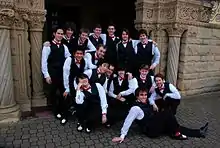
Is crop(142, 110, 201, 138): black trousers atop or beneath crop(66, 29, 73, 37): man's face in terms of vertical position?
beneath

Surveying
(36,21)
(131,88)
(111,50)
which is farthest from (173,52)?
(36,21)

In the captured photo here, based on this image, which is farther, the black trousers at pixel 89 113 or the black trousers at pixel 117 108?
the black trousers at pixel 117 108

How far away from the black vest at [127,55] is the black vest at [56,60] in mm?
1106

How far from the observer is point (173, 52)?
18.9 feet

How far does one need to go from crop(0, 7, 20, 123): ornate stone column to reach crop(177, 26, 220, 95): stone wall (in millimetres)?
4081

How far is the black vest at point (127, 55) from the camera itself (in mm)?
4543

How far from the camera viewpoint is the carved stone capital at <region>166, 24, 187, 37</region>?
18.3 feet

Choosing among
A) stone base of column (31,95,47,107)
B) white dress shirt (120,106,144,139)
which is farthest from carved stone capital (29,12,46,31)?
white dress shirt (120,106,144,139)

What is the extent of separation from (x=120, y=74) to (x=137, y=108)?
75cm

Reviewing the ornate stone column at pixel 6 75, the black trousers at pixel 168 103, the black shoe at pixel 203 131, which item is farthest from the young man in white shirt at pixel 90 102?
the black shoe at pixel 203 131

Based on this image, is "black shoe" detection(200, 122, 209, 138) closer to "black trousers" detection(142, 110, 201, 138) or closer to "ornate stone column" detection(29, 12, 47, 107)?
"black trousers" detection(142, 110, 201, 138)

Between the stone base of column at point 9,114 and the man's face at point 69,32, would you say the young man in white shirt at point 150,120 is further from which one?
the stone base of column at point 9,114

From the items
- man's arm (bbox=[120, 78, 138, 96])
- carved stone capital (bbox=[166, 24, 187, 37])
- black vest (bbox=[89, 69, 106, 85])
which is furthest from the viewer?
carved stone capital (bbox=[166, 24, 187, 37])

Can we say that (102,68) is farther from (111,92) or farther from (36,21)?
(36,21)
